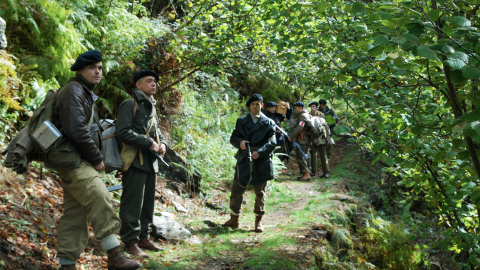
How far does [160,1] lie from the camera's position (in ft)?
47.3

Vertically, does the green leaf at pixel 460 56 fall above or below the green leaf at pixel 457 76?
above

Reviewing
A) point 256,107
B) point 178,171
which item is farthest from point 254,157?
point 178,171

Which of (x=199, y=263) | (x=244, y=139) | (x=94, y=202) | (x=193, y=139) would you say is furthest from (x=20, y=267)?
(x=193, y=139)

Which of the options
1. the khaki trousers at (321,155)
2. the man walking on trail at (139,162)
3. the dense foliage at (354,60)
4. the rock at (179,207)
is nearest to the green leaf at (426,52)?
the dense foliage at (354,60)

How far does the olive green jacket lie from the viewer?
4.85 metres

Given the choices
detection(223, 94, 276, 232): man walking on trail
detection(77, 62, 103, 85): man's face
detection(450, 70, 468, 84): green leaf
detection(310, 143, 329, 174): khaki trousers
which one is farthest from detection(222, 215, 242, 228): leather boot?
detection(310, 143, 329, 174): khaki trousers

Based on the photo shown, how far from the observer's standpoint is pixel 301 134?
12828mm

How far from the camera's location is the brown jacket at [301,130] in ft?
40.2

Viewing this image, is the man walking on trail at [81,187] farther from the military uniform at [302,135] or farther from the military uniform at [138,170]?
the military uniform at [302,135]

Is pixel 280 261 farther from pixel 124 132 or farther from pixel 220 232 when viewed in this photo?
pixel 124 132

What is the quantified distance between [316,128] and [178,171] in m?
5.73

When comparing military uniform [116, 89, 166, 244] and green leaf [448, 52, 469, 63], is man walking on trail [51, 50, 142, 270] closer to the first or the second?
military uniform [116, 89, 166, 244]

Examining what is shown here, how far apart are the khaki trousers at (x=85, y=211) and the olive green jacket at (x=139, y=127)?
0.95 m

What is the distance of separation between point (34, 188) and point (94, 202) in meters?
2.60
